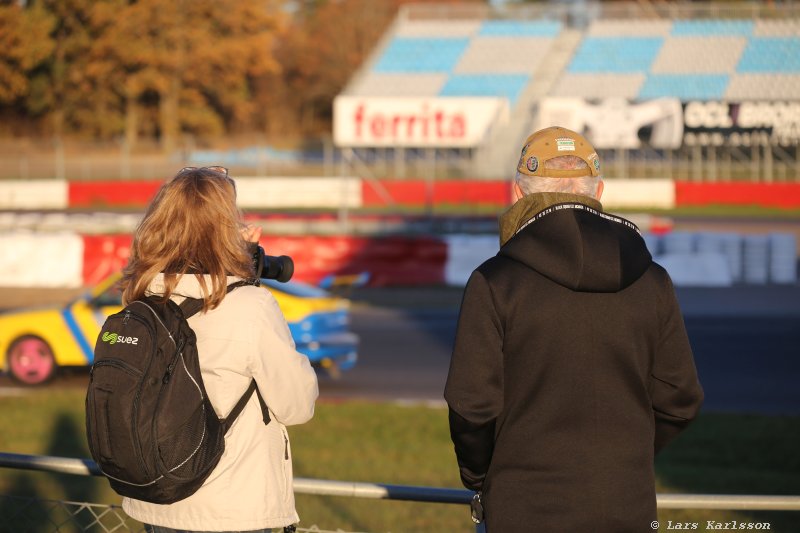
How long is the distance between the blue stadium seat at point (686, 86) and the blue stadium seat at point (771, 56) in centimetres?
125

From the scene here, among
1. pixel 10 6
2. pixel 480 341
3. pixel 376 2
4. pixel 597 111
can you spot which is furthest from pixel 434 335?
pixel 376 2

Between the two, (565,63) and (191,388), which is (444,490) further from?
(565,63)

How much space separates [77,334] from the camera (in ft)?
36.3

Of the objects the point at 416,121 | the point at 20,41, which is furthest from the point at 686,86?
the point at 20,41

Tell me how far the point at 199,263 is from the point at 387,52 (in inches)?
1858

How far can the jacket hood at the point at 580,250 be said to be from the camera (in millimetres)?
2707

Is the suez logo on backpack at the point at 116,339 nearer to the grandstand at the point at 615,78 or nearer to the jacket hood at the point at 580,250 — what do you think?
the jacket hood at the point at 580,250

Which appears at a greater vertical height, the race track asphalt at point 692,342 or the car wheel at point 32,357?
the car wheel at point 32,357

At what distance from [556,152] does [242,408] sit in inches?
43.3

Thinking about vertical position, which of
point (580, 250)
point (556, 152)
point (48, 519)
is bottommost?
point (48, 519)

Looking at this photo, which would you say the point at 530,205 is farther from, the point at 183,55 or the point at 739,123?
the point at 183,55

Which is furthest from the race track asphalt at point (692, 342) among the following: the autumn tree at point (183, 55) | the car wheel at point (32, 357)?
the autumn tree at point (183, 55)

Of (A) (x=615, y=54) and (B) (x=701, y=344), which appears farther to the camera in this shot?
(A) (x=615, y=54)

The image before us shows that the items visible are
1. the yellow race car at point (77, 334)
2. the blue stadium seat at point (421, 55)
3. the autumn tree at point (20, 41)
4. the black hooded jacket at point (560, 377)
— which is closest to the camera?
the black hooded jacket at point (560, 377)
